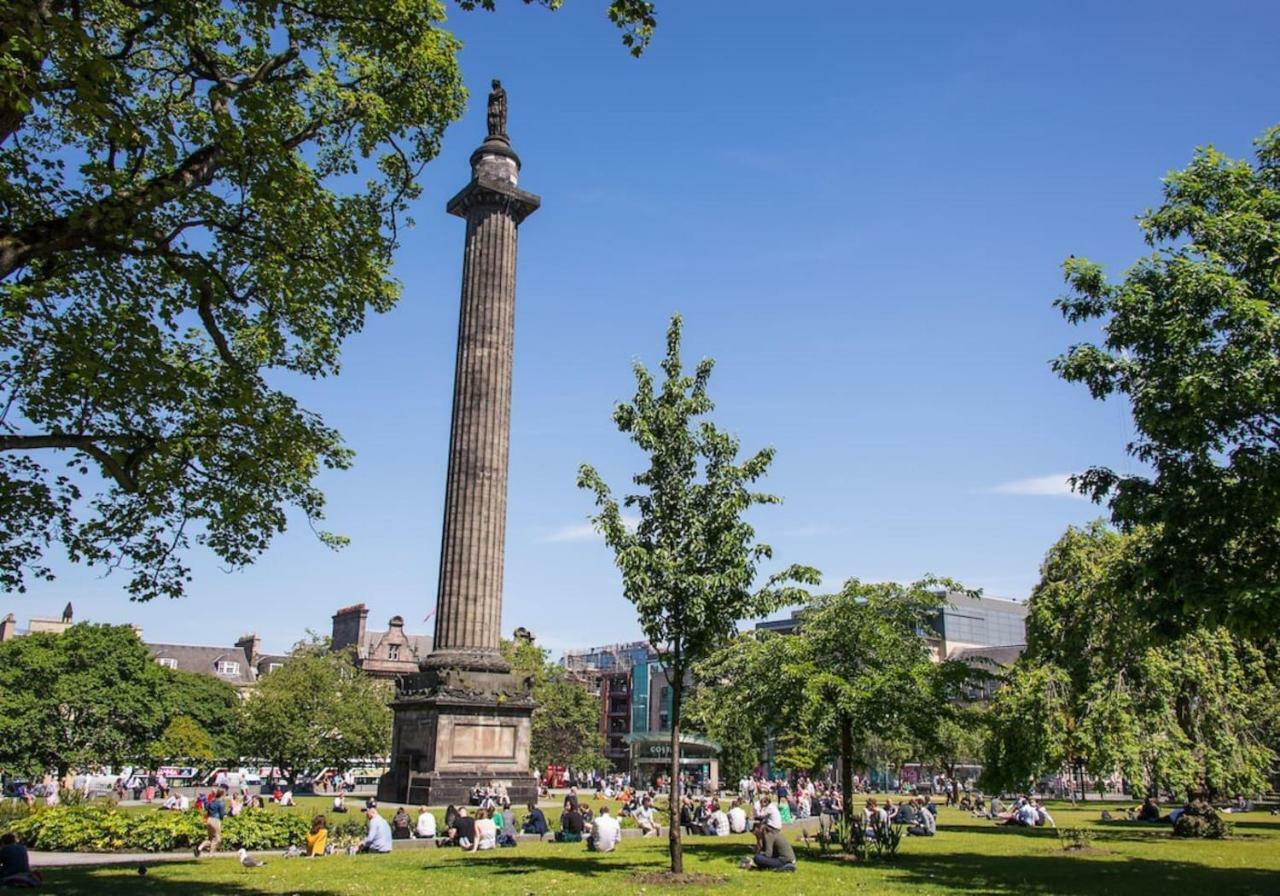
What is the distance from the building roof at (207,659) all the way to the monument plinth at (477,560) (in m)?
71.8

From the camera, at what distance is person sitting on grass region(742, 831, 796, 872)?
18.7m

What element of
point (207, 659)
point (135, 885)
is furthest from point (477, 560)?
point (207, 659)

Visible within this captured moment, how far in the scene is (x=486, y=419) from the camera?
3606 cm

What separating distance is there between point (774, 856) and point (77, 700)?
52037 millimetres

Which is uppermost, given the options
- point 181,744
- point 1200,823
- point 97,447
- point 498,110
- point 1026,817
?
point 498,110

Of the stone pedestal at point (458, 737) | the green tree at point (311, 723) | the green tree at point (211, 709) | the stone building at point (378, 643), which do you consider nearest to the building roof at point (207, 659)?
the stone building at point (378, 643)

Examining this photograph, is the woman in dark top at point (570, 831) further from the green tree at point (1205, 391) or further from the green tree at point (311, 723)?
the green tree at point (311, 723)

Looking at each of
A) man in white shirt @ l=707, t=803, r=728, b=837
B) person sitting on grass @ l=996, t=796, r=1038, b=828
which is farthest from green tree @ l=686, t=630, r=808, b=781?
person sitting on grass @ l=996, t=796, r=1038, b=828

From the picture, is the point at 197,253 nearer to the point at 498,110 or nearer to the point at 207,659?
the point at 498,110

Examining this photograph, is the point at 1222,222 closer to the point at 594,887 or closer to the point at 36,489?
the point at 594,887

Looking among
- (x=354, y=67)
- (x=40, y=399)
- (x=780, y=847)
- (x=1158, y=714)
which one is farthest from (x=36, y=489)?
(x=1158, y=714)

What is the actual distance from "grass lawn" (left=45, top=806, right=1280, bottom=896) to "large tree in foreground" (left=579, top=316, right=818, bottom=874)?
282 cm

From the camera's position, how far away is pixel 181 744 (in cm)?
5812

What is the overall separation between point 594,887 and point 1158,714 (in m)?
18.2
